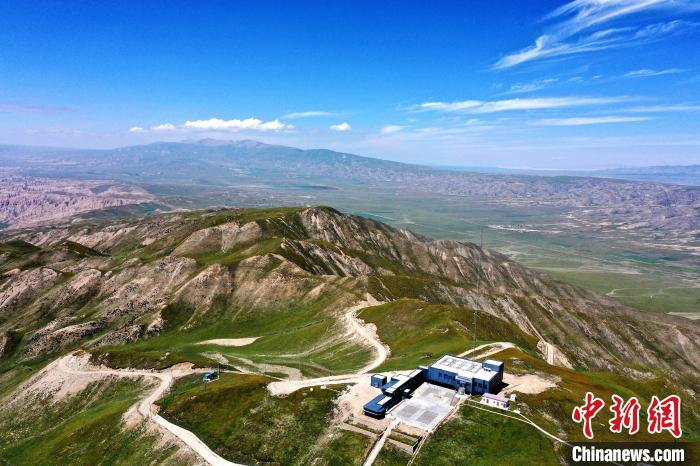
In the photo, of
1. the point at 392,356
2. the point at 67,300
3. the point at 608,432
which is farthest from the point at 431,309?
the point at 67,300

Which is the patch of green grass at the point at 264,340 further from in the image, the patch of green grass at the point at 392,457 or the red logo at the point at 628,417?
the red logo at the point at 628,417

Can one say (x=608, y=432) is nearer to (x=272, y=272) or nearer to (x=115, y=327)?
(x=272, y=272)

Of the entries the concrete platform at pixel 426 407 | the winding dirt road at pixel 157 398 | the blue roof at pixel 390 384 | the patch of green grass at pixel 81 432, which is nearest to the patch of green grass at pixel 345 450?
the concrete platform at pixel 426 407

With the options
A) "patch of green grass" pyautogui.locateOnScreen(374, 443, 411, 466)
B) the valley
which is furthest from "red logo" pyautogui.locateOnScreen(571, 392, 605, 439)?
"patch of green grass" pyautogui.locateOnScreen(374, 443, 411, 466)

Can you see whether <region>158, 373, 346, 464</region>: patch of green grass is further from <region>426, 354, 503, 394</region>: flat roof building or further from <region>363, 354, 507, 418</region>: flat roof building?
Result: <region>426, 354, 503, 394</region>: flat roof building

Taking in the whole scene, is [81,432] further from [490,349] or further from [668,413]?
[668,413]

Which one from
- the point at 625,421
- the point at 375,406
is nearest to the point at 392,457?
the point at 375,406
